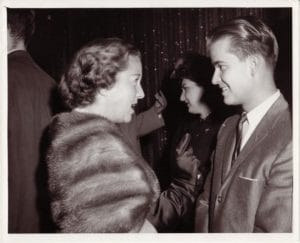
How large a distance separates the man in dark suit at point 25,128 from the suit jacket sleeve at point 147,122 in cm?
32

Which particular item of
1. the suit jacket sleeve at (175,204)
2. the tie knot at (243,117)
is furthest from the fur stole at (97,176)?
the tie knot at (243,117)

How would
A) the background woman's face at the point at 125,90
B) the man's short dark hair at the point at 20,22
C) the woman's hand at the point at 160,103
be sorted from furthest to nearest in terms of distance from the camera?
the woman's hand at the point at 160,103, the man's short dark hair at the point at 20,22, the background woman's face at the point at 125,90

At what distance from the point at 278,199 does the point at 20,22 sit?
0.95 meters

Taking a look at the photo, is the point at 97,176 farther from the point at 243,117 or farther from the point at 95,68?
the point at 243,117

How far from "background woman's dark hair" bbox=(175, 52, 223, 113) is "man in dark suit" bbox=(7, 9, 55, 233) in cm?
49

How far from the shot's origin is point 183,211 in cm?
114

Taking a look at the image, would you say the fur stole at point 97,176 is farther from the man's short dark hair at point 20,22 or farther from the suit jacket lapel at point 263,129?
the man's short dark hair at point 20,22

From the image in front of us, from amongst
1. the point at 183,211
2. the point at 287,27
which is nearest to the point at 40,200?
the point at 183,211

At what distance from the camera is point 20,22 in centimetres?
108

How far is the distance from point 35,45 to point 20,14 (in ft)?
0.41

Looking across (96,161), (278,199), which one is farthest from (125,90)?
(278,199)

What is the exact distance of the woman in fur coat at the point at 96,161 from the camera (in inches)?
33.0

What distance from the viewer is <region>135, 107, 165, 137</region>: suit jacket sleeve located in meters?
1.25
